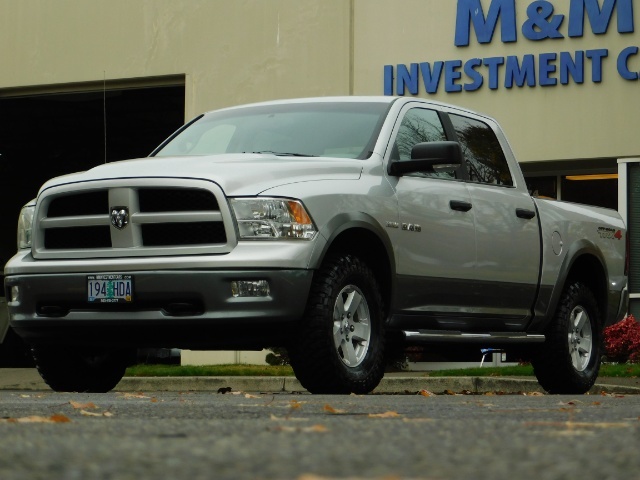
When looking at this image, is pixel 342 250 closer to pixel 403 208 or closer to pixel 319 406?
pixel 403 208

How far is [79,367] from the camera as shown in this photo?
30.8ft

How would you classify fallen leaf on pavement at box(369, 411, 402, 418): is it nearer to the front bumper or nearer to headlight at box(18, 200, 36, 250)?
the front bumper

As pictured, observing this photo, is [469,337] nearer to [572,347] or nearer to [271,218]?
[572,347]

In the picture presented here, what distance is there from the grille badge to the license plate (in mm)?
306

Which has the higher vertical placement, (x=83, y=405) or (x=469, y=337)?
(x=83, y=405)

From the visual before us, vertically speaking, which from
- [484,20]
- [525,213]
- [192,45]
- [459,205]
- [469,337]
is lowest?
[469,337]

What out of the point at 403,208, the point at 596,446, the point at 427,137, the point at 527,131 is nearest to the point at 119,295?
the point at 403,208

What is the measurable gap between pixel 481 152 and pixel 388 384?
4.77 metres

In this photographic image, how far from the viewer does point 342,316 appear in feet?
27.5

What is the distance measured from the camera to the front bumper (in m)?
8.02

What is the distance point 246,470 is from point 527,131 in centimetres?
1623

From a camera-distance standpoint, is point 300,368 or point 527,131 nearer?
point 300,368

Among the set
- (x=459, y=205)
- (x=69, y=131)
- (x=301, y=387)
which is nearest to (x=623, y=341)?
(x=301, y=387)

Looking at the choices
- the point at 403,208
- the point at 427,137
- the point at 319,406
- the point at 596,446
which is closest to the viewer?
the point at 596,446
